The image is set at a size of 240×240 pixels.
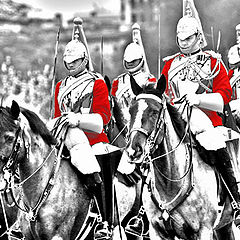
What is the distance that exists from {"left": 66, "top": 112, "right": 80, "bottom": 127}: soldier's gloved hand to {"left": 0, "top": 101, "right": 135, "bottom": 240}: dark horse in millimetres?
395

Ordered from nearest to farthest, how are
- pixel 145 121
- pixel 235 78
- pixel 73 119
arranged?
pixel 145 121 → pixel 73 119 → pixel 235 78

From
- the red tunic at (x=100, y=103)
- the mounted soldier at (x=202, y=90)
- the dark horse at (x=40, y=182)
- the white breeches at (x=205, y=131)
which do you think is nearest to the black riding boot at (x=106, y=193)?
the red tunic at (x=100, y=103)

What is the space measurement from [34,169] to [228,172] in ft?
8.77

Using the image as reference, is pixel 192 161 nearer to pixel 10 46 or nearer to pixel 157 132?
pixel 157 132

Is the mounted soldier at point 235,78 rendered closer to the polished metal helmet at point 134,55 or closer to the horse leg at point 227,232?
the polished metal helmet at point 134,55

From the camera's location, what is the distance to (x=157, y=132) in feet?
23.9

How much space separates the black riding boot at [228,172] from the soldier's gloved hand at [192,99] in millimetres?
735

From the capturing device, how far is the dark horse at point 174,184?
753cm

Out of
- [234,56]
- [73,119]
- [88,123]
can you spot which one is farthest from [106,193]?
[234,56]

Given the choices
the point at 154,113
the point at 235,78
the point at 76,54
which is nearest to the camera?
the point at 154,113

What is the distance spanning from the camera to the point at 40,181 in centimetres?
773

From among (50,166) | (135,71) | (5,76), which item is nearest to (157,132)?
(50,166)

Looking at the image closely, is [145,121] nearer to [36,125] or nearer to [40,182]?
[36,125]

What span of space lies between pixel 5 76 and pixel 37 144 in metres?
11.6
